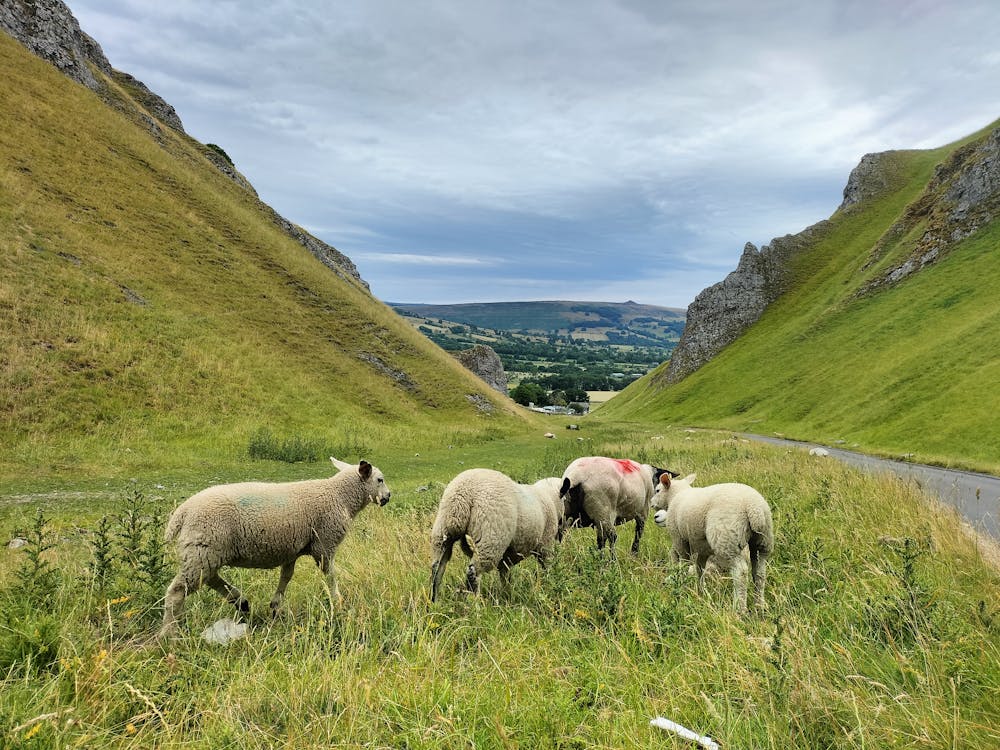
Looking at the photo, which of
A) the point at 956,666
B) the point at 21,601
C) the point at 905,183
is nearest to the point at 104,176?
the point at 21,601

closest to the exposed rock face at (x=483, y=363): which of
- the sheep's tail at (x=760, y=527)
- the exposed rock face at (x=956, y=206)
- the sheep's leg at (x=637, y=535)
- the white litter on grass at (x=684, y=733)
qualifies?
the exposed rock face at (x=956, y=206)

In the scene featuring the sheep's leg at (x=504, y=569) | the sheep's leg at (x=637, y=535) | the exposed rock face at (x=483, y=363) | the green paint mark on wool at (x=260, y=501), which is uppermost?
the exposed rock face at (x=483, y=363)

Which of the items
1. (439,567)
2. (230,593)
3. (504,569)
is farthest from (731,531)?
(230,593)

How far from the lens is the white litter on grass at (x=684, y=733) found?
3.45 m

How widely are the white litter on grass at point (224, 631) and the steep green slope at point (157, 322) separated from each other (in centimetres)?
1824

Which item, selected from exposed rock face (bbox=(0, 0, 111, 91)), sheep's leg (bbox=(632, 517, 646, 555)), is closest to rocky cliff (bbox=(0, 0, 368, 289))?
exposed rock face (bbox=(0, 0, 111, 91))

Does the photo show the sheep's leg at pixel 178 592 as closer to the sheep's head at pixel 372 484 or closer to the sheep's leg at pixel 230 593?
the sheep's leg at pixel 230 593

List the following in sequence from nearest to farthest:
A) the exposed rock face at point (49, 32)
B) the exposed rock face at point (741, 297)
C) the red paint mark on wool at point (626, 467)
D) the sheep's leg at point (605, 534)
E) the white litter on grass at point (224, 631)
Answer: the white litter on grass at point (224, 631), the sheep's leg at point (605, 534), the red paint mark on wool at point (626, 467), the exposed rock face at point (49, 32), the exposed rock face at point (741, 297)

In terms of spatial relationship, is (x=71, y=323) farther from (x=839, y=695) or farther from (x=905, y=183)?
(x=905, y=183)

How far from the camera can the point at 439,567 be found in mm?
6875

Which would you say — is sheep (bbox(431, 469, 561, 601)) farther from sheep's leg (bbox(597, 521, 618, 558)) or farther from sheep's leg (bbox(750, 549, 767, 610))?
sheep's leg (bbox(750, 549, 767, 610))

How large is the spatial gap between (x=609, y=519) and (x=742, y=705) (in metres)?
5.98

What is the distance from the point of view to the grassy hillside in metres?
39.6

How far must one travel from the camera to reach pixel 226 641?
522 cm
